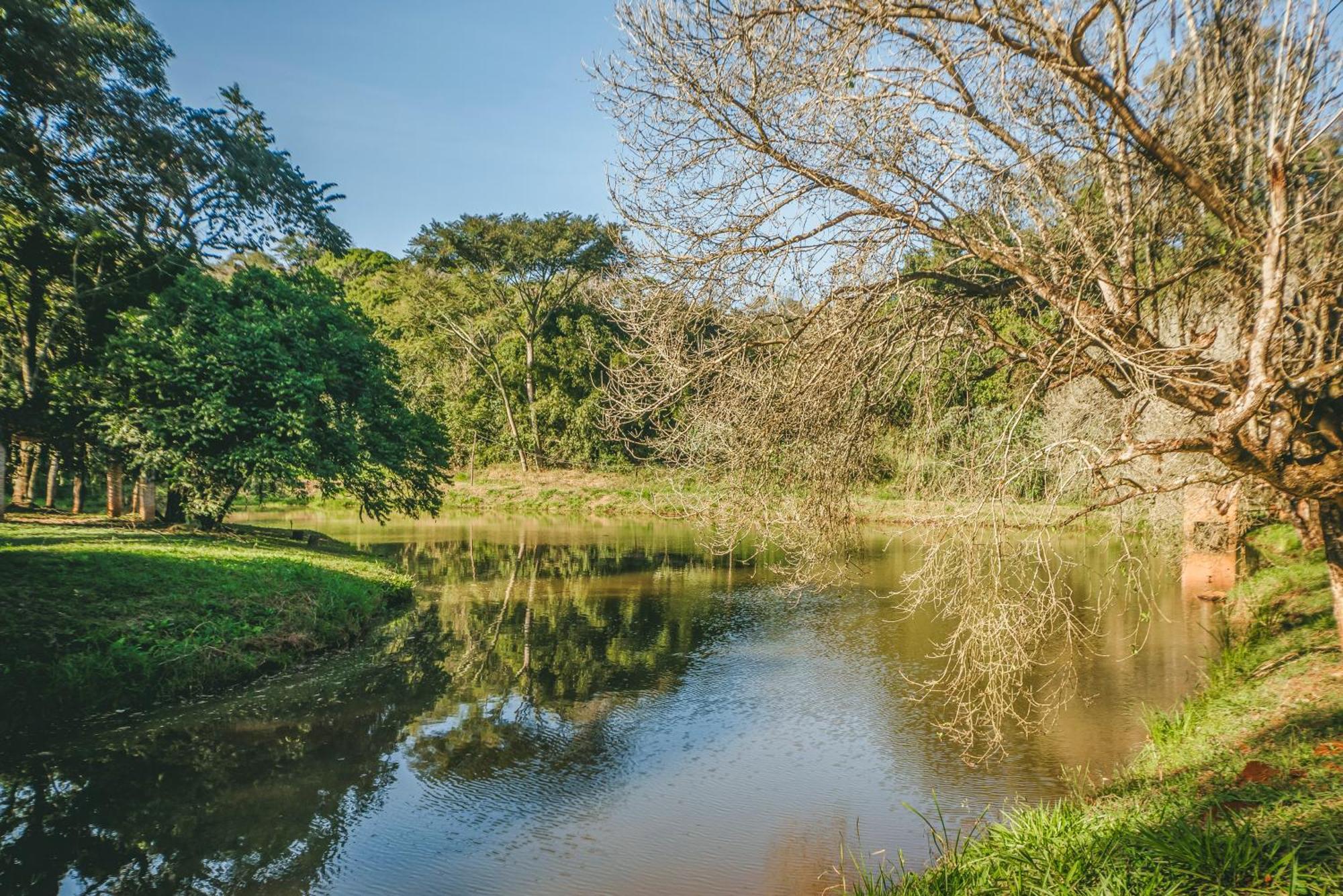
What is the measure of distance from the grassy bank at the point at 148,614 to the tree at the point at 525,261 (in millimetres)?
24152

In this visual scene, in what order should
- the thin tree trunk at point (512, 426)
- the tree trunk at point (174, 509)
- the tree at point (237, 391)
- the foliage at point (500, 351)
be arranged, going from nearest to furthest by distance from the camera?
the tree at point (237, 391), the tree trunk at point (174, 509), the foliage at point (500, 351), the thin tree trunk at point (512, 426)

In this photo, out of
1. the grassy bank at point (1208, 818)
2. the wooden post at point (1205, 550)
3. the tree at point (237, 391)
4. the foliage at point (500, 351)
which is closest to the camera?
the grassy bank at point (1208, 818)

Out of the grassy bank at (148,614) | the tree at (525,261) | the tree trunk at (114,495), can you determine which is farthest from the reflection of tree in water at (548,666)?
the tree at (525,261)

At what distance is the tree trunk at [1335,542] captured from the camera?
572 cm

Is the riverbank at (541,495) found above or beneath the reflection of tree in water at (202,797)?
above

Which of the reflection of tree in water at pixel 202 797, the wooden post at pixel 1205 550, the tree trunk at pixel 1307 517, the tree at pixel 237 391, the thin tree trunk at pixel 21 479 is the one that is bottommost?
the reflection of tree in water at pixel 202 797

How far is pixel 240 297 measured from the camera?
51.2 ft

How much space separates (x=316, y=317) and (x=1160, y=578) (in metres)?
17.9

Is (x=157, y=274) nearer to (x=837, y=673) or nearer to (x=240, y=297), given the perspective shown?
(x=240, y=297)

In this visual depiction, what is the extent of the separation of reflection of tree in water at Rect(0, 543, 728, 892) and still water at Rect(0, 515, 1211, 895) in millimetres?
29

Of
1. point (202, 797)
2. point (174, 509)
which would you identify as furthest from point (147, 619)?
point (174, 509)

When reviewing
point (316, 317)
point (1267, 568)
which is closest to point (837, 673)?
point (1267, 568)

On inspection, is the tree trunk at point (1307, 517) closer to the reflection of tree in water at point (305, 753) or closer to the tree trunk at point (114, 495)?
the reflection of tree in water at point (305, 753)

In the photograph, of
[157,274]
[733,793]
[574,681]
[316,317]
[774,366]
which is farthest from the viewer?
[316,317]
